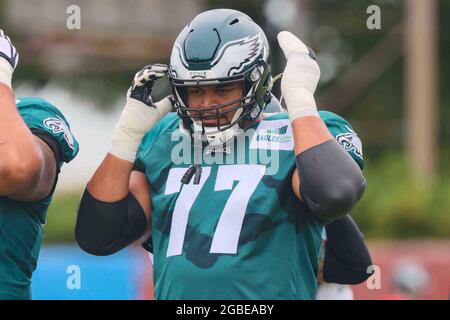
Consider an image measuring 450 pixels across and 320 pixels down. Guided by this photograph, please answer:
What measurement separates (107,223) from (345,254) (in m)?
0.91

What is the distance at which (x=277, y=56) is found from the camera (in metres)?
11.9

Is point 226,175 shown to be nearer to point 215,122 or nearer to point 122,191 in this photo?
point 215,122

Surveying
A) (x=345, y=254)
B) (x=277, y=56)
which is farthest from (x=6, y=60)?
(x=277, y=56)

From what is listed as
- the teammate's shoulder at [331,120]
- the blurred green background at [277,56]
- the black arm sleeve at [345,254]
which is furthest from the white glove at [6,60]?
the blurred green background at [277,56]

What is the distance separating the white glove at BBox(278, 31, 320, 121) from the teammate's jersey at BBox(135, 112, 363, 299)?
15cm

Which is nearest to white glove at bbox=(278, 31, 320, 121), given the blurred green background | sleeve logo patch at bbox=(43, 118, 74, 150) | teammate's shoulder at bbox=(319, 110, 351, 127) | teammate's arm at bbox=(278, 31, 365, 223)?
teammate's arm at bbox=(278, 31, 365, 223)

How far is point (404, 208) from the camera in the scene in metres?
10.2

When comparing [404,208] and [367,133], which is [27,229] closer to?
[404,208]

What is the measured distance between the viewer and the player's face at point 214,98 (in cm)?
386

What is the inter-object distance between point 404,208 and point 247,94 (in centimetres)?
652

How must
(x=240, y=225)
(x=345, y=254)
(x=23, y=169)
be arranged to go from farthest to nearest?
(x=345, y=254), (x=240, y=225), (x=23, y=169)

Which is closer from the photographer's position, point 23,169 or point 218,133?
point 23,169

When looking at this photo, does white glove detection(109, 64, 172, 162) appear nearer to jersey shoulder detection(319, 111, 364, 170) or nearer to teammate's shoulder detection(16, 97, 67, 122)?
teammate's shoulder detection(16, 97, 67, 122)

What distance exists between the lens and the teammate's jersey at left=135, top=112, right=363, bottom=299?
12.2 feet
